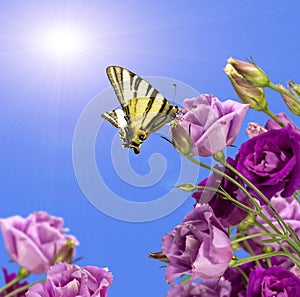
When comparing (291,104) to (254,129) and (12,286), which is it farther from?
(12,286)

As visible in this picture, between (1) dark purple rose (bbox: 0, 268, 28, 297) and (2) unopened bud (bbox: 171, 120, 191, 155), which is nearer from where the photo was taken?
(2) unopened bud (bbox: 171, 120, 191, 155)

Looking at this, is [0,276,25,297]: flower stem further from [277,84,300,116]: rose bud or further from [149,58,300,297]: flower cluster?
[277,84,300,116]: rose bud

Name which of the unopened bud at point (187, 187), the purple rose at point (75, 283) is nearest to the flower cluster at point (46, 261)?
the purple rose at point (75, 283)

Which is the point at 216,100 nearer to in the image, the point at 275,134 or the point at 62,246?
the point at 275,134

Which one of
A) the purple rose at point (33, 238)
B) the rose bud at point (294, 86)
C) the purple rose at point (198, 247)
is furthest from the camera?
the purple rose at point (33, 238)

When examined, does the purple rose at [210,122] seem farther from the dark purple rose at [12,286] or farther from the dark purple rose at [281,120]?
the dark purple rose at [12,286]

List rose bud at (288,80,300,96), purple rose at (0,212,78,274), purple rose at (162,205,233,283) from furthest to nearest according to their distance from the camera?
purple rose at (0,212,78,274)
rose bud at (288,80,300,96)
purple rose at (162,205,233,283)

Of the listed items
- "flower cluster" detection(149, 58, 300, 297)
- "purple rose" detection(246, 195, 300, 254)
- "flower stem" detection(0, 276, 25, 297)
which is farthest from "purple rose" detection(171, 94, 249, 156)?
"flower stem" detection(0, 276, 25, 297)
